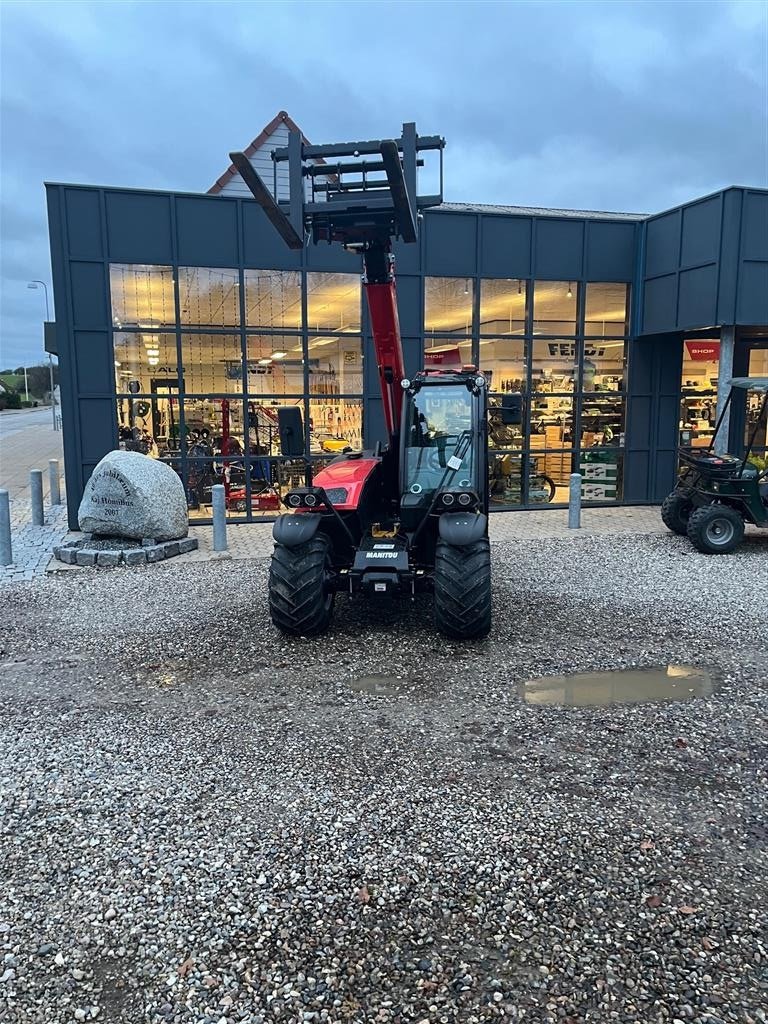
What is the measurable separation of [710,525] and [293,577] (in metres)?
6.51

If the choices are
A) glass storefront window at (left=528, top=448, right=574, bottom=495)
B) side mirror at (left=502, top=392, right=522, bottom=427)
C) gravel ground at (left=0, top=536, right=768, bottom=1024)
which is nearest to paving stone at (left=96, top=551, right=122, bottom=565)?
gravel ground at (left=0, top=536, right=768, bottom=1024)

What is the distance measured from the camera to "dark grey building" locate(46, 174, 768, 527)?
12.3 m

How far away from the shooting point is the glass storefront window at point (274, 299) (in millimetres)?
13016

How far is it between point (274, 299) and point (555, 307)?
17.7 feet

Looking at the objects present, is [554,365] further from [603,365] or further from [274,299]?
[274,299]

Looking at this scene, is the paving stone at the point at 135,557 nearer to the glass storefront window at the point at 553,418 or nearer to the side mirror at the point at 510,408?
the side mirror at the point at 510,408

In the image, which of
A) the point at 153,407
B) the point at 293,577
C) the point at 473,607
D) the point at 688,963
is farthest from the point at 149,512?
the point at 688,963

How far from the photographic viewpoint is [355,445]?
1372 cm

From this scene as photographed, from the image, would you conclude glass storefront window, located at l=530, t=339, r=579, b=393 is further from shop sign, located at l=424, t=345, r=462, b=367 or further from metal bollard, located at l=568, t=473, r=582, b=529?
shop sign, located at l=424, t=345, r=462, b=367

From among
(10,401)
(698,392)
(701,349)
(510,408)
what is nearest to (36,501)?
(510,408)

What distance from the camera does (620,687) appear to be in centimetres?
571

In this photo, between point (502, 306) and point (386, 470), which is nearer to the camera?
point (386, 470)

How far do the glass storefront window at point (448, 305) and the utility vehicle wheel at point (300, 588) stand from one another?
26.4 ft

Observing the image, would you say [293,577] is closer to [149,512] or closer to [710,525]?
[149,512]
